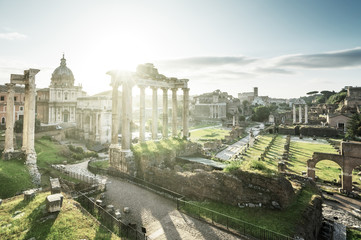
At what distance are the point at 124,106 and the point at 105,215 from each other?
9.52 m

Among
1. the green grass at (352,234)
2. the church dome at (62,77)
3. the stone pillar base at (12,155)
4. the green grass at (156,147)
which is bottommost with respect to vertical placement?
the green grass at (352,234)

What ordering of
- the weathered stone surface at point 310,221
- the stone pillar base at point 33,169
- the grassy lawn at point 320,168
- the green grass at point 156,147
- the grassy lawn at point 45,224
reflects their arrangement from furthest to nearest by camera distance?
1. the grassy lawn at point 320,168
2. the green grass at point 156,147
3. the stone pillar base at point 33,169
4. the weathered stone surface at point 310,221
5. the grassy lawn at point 45,224

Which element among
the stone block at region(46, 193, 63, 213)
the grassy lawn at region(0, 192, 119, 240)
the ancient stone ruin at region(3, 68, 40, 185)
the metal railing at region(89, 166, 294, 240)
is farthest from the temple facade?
the stone block at region(46, 193, 63, 213)

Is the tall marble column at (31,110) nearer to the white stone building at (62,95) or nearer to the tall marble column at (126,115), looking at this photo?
the tall marble column at (126,115)

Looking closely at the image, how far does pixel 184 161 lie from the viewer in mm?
19391

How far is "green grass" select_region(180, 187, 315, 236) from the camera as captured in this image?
9.32 m

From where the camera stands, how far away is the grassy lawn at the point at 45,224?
819 centimetres

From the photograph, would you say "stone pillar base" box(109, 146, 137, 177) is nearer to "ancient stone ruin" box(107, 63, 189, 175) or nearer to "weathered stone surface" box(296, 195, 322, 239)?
"ancient stone ruin" box(107, 63, 189, 175)

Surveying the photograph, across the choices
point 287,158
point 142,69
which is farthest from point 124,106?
point 287,158

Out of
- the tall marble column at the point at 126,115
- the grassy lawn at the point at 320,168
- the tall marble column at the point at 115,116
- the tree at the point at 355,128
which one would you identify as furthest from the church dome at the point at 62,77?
the tree at the point at 355,128

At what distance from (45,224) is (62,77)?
54.3 metres

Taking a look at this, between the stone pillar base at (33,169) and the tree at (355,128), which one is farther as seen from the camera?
the tree at (355,128)

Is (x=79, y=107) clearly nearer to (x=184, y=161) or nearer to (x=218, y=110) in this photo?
(x=184, y=161)

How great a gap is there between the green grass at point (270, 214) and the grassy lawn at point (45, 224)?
5.12 meters
